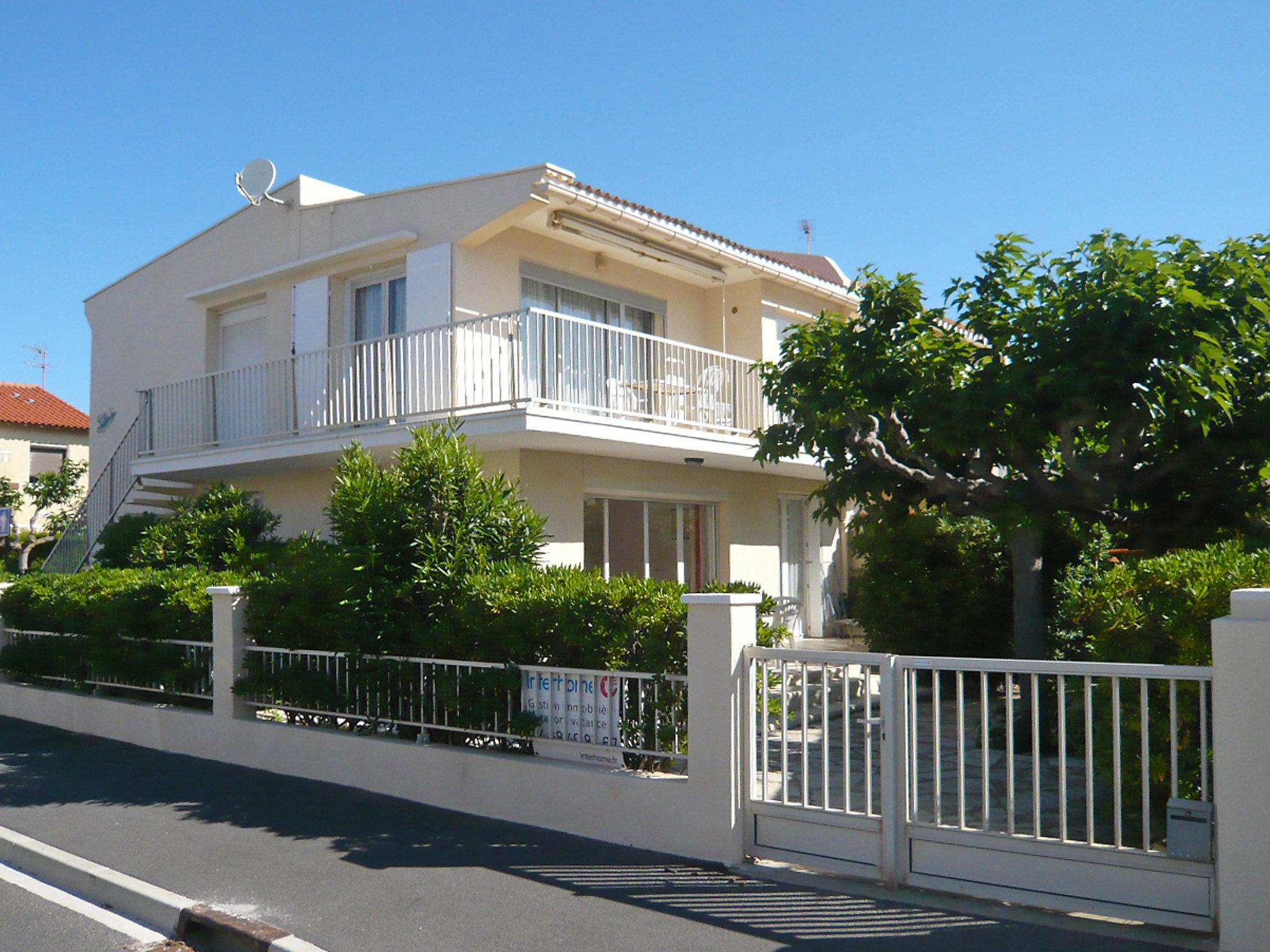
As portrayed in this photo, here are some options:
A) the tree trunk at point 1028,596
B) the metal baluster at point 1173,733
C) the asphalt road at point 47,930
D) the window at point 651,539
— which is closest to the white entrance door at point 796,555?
the window at point 651,539

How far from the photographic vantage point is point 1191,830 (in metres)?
4.72

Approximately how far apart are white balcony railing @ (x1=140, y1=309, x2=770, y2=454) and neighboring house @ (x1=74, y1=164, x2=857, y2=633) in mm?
37

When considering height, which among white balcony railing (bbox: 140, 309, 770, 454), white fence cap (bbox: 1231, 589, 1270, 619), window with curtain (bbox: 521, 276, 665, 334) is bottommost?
white fence cap (bbox: 1231, 589, 1270, 619)

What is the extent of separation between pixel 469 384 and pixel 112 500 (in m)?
7.80

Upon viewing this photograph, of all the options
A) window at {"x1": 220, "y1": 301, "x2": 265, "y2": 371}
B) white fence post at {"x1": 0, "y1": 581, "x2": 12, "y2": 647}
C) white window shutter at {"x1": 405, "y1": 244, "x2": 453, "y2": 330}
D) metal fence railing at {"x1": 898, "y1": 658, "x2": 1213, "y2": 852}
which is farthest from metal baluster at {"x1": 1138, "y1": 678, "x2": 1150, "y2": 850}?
window at {"x1": 220, "y1": 301, "x2": 265, "y2": 371}

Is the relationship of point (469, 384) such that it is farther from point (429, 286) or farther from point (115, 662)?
point (115, 662)

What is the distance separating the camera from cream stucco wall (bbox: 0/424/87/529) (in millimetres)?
34344

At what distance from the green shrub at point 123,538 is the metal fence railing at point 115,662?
1591 mm

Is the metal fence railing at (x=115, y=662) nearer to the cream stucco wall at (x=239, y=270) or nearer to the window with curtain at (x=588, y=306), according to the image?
the cream stucco wall at (x=239, y=270)

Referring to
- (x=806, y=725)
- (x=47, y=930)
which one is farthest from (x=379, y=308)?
(x=806, y=725)

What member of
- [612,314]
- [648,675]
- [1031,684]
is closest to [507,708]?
[648,675]

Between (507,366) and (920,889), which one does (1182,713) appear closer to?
(920,889)

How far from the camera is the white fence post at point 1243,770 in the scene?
Answer: 4.45m

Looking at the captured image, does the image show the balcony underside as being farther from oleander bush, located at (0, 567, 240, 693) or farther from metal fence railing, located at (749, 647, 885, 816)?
metal fence railing, located at (749, 647, 885, 816)
